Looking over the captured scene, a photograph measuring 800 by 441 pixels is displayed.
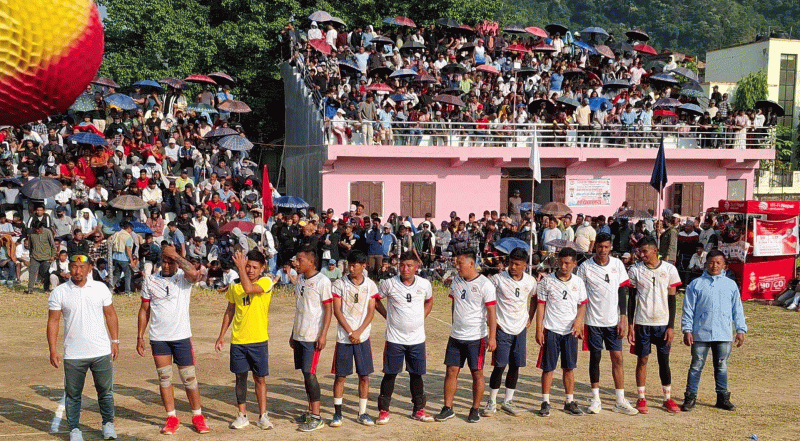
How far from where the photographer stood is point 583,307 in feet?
29.4

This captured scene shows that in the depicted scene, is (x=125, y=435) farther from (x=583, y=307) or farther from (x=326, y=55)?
(x=326, y=55)

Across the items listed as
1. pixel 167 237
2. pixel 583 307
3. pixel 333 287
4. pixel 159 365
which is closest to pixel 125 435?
pixel 159 365

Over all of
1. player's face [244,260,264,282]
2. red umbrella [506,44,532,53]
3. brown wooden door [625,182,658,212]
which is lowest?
player's face [244,260,264,282]

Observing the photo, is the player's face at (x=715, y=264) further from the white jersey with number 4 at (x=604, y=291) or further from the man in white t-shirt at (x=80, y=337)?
the man in white t-shirt at (x=80, y=337)

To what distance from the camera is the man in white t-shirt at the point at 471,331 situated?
8648 mm

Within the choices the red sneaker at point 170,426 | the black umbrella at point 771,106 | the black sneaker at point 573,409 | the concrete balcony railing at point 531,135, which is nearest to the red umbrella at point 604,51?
the concrete balcony railing at point 531,135

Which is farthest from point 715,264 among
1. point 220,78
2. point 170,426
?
point 220,78

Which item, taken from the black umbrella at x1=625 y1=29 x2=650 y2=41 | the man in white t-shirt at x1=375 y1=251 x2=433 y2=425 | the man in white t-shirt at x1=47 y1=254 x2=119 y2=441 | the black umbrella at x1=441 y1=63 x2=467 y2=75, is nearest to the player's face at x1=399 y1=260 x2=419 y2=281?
the man in white t-shirt at x1=375 y1=251 x2=433 y2=425

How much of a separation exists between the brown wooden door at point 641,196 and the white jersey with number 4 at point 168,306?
67.4 feet

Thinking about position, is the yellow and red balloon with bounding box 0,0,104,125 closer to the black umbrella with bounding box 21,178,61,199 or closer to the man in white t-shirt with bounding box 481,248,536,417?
the man in white t-shirt with bounding box 481,248,536,417

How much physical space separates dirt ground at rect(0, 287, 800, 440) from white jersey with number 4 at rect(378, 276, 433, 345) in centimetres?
81

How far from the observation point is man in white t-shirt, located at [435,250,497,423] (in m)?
8.65

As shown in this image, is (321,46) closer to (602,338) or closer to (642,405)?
(602,338)

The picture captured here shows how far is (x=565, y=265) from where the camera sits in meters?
8.89
